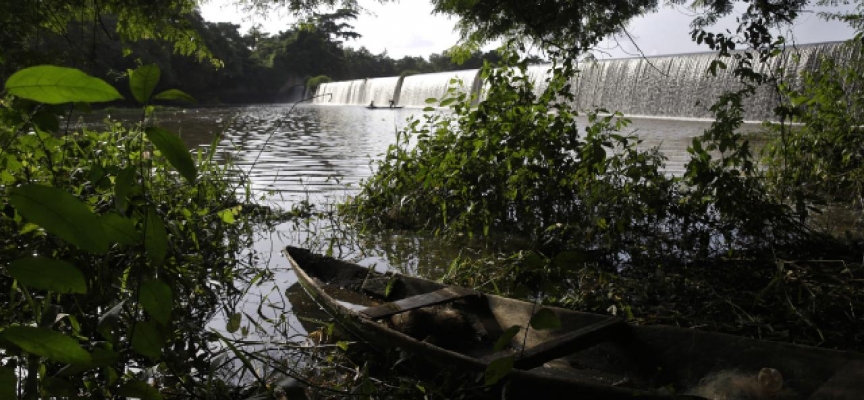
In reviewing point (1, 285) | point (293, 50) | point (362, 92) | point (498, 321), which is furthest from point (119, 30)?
point (293, 50)

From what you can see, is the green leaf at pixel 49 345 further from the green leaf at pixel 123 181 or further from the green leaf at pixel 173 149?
the green leaf at pixel 123 181

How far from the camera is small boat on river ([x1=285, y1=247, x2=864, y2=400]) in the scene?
9.14 feet

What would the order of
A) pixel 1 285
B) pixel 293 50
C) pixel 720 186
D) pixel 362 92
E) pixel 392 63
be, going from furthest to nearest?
1. pixel 392 63
2. pixel 293 50
3. pixel 362 92
4. pixel 720 186
5. pixel 1 285

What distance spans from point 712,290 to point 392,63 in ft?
238

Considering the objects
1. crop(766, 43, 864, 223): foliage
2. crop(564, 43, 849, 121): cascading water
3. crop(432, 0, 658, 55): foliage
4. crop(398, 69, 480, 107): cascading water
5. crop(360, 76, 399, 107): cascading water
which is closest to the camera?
crop(432, 0, 658, 55): foliage

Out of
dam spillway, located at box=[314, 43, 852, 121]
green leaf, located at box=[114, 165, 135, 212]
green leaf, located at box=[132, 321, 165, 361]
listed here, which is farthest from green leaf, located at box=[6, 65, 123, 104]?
dam spillway, located at box=[314, 43, 852, 121]

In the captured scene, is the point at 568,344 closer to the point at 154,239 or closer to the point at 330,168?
the point at 154,239

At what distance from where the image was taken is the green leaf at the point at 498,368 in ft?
7.32

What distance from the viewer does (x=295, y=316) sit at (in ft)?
15.6

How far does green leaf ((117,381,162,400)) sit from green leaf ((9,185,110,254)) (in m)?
0.79

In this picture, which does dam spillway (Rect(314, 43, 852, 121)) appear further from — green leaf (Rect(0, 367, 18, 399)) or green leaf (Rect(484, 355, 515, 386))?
green leaf (Rect(0, 367, 18, 399))

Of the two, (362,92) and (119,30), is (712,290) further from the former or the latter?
(362,92)

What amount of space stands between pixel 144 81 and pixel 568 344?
249 centimetres

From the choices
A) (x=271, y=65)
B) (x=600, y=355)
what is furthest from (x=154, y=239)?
(x=271, y=65)
